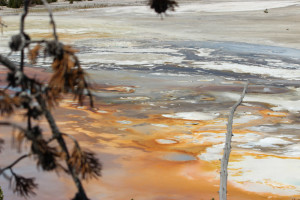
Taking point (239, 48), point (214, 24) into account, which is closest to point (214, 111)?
point (239, 48)

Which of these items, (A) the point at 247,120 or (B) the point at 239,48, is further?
(B) the point at 239,48

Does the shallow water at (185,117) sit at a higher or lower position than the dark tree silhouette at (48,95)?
lower

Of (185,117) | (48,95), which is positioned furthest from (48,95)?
(185,117)

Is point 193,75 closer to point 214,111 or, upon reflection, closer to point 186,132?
point 214,111

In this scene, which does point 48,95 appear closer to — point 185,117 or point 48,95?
point 48,95

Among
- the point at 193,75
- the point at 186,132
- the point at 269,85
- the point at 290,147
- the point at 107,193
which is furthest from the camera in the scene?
the point at 193,75

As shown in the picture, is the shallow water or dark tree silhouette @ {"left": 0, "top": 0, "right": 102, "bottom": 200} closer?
dark tree silhouette @ {"left": 0, "top": 0, "right": 102, "bottom": 200}

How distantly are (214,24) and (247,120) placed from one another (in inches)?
1061

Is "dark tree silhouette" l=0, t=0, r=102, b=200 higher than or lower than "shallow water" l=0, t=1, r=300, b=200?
higher

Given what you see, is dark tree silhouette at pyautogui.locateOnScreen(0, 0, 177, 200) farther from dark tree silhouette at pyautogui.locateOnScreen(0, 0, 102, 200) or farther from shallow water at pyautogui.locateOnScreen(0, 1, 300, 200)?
shallow water at pyautogui.locateOnScreen(0, 1, 300, 200)

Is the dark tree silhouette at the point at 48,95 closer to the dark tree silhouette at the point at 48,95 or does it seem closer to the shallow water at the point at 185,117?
the dark tree silhouette at the point at 48,95

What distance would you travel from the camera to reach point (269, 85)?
902 inches

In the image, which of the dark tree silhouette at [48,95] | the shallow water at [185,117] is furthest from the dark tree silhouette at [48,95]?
the shallow water at [185,117]

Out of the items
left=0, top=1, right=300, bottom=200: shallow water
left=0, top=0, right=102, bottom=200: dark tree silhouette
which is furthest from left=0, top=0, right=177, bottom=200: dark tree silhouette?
left=0, top=1, right=300, bottom=200: shallow water
